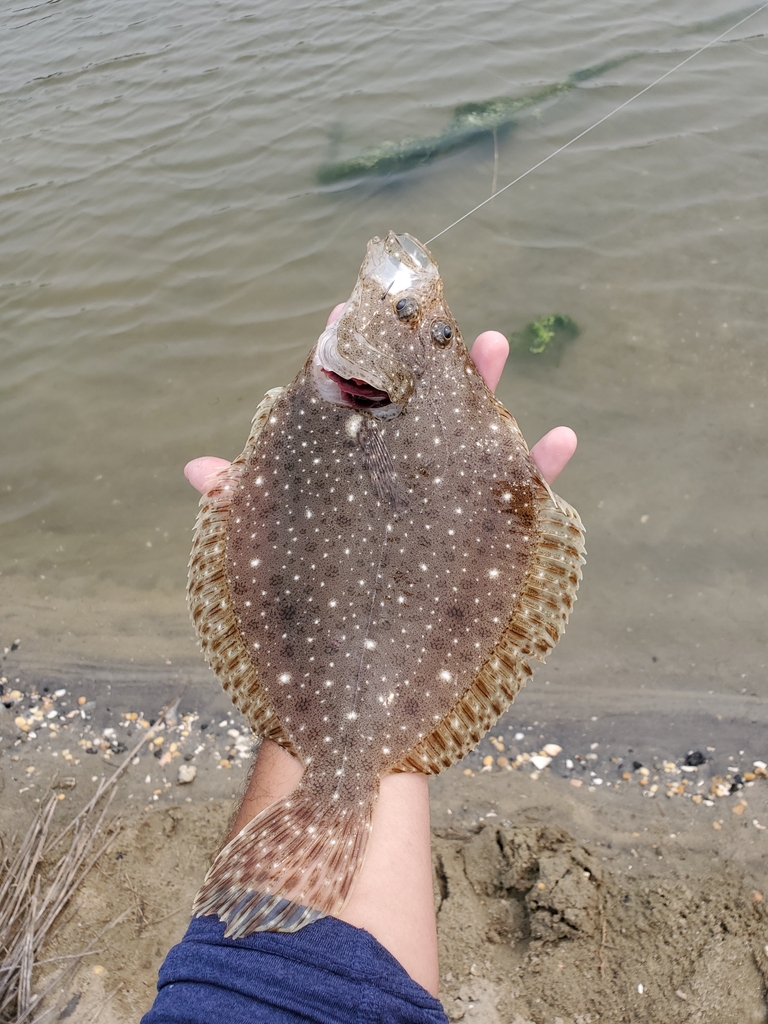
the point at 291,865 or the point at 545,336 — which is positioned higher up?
the point at 291,865

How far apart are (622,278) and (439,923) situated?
6.16m

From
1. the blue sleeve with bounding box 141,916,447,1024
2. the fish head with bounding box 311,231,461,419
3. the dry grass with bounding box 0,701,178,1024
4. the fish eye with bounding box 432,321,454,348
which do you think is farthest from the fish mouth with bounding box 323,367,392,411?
the dry grass with bounding box 0,701,178,1024

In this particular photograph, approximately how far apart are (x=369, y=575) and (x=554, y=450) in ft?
3.93

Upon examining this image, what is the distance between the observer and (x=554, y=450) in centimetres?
329

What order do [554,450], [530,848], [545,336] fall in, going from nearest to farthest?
[554,450] < [530,848] < [545,336]

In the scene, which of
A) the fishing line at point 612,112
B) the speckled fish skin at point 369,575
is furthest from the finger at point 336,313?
the fishing line at point 612,112

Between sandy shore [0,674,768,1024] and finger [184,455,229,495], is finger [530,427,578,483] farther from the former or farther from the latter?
sandy shore [0,674,768,1024]

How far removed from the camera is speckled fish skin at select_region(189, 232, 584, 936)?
8.43 feet

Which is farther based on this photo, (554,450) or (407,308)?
(554,450)

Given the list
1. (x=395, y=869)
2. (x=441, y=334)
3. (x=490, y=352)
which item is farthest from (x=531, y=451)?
(x=395, y=869)

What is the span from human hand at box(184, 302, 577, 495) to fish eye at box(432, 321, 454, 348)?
15.2 inches

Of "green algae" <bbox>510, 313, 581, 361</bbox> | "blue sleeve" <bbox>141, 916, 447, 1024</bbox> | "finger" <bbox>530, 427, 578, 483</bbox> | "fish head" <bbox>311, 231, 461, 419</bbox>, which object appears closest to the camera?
"blue sleeve" <bbox>141, 916, 447, 1024</bbox>

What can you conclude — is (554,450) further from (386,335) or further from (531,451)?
(386,335)

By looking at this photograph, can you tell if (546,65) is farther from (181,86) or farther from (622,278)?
(181,86)
